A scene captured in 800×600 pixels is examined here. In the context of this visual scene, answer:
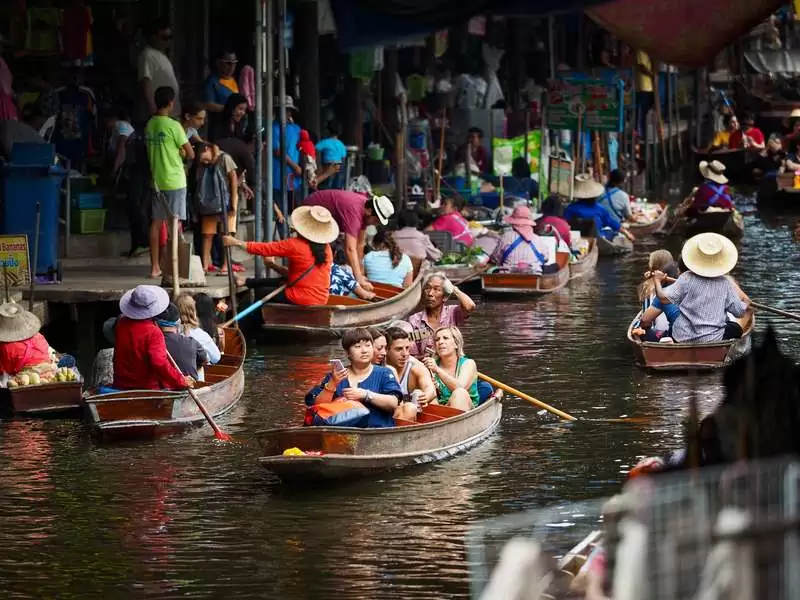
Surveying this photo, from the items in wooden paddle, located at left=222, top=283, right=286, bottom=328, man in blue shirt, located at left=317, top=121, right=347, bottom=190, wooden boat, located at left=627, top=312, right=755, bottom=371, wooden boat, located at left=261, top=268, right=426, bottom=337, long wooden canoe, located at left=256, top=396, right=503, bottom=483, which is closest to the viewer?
long wooden canoe, located at left=256, top=396, right=503, bottom=483

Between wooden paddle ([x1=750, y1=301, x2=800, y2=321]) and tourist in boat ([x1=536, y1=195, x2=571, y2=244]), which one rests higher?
tourist in boat ([x1=536, y1=195, x2=571, y2=244])

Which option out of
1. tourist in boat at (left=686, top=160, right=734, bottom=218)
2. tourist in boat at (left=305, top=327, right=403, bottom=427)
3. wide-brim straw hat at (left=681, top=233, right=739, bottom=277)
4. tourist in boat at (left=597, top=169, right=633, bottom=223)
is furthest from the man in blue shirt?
tourist in boat at (left=305, top=327, right=403, bottom=427)

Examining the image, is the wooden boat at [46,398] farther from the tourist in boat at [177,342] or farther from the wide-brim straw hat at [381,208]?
the wide-brim straw hat at [381,208]

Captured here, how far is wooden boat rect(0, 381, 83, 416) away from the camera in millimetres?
13344

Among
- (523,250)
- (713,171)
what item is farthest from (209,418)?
(713,171)

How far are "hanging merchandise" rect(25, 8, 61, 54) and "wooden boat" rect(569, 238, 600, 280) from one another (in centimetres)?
686

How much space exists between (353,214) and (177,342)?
5706mm

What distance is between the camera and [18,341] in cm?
1339

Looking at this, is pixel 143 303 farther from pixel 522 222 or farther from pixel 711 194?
pixel 711 194

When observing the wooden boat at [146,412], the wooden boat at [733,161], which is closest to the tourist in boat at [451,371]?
the wooden boat at [146,412]

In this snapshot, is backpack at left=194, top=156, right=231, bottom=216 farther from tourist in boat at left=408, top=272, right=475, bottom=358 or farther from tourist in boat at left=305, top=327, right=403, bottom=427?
tourist in boat at left=305, top=327, right=403, bottom=427

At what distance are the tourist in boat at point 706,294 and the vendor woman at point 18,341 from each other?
5.30 metres

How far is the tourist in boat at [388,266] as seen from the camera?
18.8m

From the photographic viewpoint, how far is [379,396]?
36.4ft
